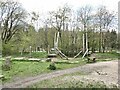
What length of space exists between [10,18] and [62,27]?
5.65 meters

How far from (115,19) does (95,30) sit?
2.72 metres

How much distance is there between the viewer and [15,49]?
23.8 meters

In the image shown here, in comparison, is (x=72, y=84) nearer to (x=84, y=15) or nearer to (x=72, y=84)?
(x=72, y=84)

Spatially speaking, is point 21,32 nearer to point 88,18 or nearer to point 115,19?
point 88,18

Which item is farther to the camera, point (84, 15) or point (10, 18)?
point (84, 15)

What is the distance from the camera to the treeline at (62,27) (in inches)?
949

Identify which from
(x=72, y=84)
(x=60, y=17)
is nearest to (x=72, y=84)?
(x=72, y=84)

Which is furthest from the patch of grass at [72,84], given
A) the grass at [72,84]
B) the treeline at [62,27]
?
the treeline at [62,27]

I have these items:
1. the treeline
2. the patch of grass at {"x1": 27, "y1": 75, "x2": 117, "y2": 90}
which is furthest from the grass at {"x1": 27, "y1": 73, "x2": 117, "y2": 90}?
the treeline

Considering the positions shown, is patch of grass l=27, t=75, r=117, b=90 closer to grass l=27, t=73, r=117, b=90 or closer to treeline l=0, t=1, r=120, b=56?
grass l=27, t=73, r=117, b=90

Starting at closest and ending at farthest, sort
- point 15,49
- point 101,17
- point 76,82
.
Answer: point 76,82
point 15,49
point 101,17

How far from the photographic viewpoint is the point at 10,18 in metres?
24.4

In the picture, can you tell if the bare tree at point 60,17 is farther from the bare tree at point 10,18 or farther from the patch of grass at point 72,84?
the patch of grass at point 72,84

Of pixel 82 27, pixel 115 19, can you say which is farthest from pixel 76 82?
pixel 115 19
